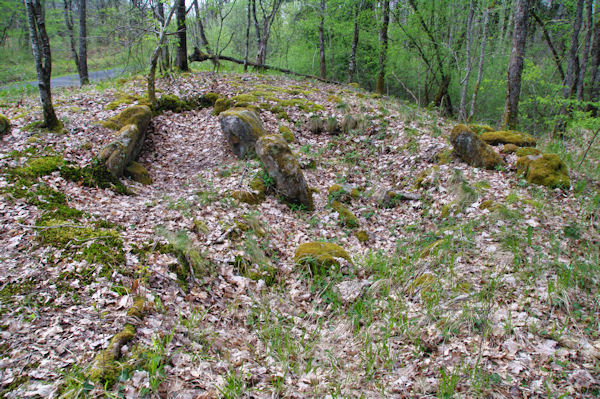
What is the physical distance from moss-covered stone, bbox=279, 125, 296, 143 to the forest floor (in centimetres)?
192

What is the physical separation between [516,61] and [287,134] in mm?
5905

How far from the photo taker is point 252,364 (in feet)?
9.65

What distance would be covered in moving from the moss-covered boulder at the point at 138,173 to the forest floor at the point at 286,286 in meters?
0.20

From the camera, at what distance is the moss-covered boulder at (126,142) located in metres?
5.79

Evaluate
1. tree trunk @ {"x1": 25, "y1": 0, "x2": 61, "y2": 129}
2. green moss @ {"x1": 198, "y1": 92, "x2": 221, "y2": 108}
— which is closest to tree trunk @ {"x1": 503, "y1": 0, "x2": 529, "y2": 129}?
green moss @ {"x1": 198, "y1": 92, "x2": 221, "y2": 108}

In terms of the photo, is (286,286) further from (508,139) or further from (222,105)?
(222,105)

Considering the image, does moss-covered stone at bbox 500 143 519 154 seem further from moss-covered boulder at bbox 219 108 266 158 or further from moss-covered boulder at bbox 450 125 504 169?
moss-covered boulder at bbox 219 108 266 158

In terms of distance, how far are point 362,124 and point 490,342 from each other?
22.4 ft

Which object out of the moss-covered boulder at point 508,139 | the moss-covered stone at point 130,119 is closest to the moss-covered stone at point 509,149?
the moss-covered boulder at point 508,139

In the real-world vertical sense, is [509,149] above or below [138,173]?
above

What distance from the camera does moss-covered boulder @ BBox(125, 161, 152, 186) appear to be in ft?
20.3

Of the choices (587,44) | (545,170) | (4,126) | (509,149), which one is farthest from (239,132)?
(587,44)

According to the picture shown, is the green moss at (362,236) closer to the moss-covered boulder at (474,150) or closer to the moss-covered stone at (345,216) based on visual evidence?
the moss-covered stone at (345,216)

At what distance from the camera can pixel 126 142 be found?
6242mm
